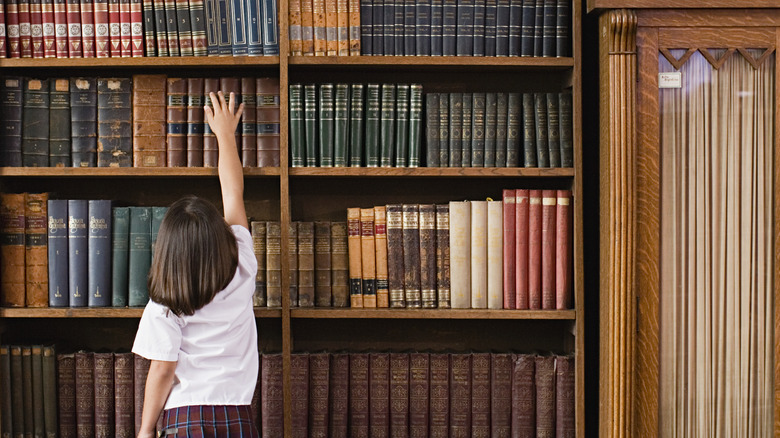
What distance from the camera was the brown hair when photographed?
1898mm

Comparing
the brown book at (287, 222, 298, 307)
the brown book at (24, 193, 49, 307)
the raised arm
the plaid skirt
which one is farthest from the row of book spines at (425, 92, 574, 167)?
the brown book at (24, 193, 49, 307)

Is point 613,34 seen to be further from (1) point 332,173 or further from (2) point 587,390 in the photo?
(2) point 587,390

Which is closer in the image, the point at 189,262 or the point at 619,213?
the point at 189,262

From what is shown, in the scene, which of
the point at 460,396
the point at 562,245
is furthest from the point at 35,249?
the point at 562,245

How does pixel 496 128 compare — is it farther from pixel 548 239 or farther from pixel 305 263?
pixel 305 263

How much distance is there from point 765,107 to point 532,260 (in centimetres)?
79

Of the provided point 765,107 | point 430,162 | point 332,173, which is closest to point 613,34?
point 765,107

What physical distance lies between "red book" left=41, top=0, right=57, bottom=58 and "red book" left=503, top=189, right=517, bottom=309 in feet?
4.81

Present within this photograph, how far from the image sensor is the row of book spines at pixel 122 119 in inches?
94.5

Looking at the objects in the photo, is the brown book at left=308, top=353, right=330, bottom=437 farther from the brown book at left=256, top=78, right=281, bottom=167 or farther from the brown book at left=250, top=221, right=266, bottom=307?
the brown book at left=256, top=78, right=281, bottom=167

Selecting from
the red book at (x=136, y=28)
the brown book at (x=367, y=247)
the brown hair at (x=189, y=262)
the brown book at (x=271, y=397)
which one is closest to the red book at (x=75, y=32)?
the red book at (x=136, y=28)

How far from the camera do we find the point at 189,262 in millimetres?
1905

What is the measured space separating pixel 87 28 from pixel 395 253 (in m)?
1.18

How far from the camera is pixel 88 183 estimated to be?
106 inches
